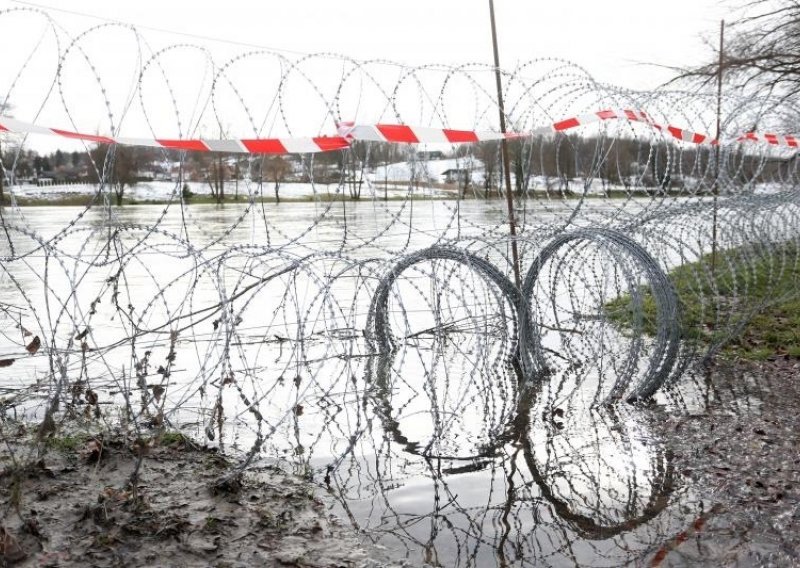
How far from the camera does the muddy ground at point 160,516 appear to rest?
349cm

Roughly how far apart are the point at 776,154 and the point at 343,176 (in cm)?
1695

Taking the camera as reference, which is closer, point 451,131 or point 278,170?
point 451,131

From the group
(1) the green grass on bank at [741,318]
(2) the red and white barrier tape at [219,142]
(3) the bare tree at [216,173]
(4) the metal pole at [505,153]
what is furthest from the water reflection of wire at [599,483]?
(3) the bare tree at [216,173]

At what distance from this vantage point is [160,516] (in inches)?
151

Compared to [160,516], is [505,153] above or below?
above


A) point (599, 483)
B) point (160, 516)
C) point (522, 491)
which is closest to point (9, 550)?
point (160, 516)

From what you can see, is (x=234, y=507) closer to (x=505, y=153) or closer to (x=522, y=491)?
(x=522, y=491)

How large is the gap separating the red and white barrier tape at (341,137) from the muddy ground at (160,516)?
198cm

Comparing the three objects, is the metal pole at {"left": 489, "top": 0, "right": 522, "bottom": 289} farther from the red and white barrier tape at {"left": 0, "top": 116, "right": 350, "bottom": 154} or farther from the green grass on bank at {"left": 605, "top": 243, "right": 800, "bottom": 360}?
Result: the red and white barrier tape at {"left": 0, "top": 116, "right": 350, "bottom": 154}

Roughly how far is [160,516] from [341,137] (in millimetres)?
2943

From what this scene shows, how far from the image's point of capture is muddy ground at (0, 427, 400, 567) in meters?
3.49

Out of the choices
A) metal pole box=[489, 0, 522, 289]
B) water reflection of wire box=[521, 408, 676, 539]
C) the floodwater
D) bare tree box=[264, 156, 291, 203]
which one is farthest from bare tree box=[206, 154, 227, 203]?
water reflection of wire box=[521, 408, 676, 539]

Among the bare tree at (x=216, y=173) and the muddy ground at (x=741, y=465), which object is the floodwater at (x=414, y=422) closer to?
the muddy ground at (x=741, y=465)

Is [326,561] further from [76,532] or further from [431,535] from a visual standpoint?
[76,532]
